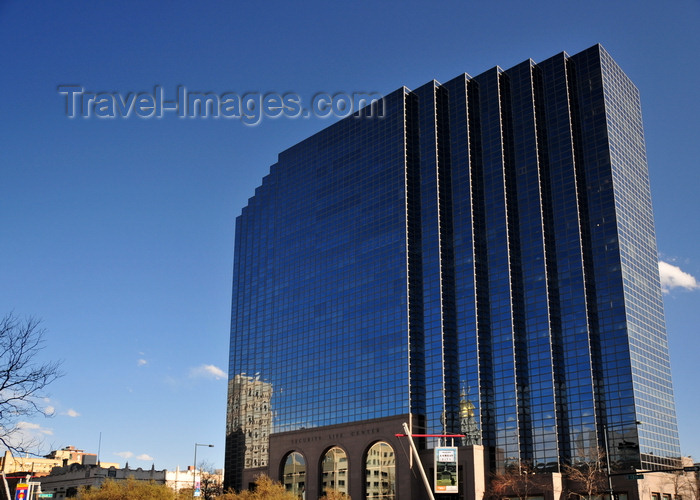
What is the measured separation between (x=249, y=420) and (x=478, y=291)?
7078 cm

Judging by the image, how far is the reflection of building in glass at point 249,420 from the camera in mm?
172125

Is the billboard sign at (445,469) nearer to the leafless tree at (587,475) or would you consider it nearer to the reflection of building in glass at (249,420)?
the leafless tree at (587,475)

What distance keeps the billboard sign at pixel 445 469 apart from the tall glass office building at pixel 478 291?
82345 mm

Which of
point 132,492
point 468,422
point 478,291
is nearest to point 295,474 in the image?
point 468,422

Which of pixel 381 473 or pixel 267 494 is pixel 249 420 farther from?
pixel 267 494

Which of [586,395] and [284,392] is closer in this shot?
[586,395]

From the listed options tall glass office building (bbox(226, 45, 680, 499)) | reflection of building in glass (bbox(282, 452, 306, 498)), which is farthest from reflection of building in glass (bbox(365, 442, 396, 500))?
reflection of building in glass (bbox(282, 452, 306, 498))

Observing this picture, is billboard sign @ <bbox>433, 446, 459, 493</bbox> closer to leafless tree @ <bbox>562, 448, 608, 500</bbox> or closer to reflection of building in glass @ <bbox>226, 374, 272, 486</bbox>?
leafless tree @ <bbox>562, 448, 608, 500</bbox>

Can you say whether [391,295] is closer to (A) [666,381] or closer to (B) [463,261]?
(B) [463,261]

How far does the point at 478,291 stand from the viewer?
142125mm

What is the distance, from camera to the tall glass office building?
128750 millimetres

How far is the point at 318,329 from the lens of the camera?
16162 centimetres

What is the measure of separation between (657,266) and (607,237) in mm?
18396

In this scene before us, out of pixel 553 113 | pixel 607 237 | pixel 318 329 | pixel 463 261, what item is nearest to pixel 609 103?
pixel 553 113
